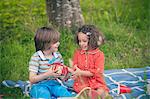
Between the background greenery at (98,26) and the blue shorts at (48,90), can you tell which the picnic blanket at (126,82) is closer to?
the background greenery at (98,26)

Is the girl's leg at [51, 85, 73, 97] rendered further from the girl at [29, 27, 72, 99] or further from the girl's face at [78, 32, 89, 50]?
the girl's face at [78, 32, 89, 50]

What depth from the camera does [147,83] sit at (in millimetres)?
4266

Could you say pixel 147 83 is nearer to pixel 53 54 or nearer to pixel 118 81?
pixel 118 81

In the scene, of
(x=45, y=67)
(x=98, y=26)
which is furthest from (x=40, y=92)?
(x=98, y=26)

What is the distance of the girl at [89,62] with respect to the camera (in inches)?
149

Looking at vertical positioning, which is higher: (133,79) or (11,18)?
(11,18)

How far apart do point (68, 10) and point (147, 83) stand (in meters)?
0.96

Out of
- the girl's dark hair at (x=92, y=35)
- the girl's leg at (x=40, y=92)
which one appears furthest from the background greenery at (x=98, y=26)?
the girl's dark hair at (x=92, y=35)

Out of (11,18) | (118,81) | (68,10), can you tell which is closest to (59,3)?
(68,10)

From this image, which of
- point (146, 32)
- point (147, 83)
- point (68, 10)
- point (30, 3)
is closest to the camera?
point (147, 83)

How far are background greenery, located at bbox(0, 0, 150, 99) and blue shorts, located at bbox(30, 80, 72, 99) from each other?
0.37m

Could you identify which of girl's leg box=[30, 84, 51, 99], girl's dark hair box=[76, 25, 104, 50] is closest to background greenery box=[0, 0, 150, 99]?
girl's leg box=[30, 84, 51, 99]

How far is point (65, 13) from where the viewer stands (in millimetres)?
4699

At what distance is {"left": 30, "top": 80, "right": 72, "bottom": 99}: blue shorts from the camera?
3.78 metres
